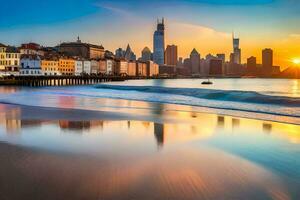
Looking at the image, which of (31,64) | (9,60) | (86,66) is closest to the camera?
(9,60)

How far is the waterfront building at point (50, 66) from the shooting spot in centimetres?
14925

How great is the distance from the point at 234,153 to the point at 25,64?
142 m

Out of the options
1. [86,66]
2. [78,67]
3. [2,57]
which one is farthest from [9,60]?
[86,66]

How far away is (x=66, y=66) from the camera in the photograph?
17312cm

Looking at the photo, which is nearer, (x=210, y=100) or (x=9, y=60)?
(x=210, y=100)

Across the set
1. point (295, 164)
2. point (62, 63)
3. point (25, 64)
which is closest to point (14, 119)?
point (295, 164)

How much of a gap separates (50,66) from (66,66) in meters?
18.4

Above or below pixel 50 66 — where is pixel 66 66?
above

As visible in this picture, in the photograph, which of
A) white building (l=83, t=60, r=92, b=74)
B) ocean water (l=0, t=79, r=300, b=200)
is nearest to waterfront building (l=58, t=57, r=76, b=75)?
white building (l=83, t=60, r=92, b=74)

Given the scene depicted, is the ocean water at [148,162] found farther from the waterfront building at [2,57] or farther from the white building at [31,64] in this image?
the white building at [31,64]

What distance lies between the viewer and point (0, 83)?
9675 cm

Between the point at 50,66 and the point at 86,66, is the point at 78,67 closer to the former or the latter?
the point at 86,66

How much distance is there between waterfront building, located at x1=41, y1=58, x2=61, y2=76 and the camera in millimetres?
149250

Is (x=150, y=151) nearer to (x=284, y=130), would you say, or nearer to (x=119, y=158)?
(x=119, y=158)
